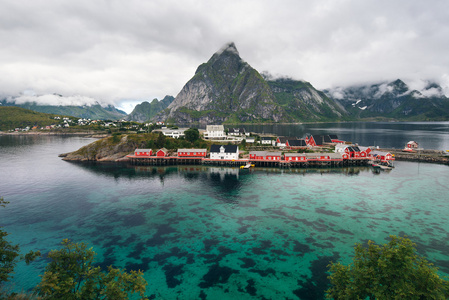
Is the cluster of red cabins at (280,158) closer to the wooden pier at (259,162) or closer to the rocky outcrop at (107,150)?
the wooden pier at (259,162)

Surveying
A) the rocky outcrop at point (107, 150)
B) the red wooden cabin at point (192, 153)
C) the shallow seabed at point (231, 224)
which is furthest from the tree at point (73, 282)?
the rocky outcrop at point (107, 150)

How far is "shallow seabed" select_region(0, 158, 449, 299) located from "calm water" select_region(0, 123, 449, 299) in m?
0.19

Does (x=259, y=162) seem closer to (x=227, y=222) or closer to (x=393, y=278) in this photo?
(x=227, y=222)

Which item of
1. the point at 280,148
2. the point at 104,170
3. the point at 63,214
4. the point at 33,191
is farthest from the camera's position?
the point at 280,148

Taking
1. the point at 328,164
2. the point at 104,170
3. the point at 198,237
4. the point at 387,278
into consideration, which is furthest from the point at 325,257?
the point at 104,170

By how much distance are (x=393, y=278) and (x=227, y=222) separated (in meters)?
30.1

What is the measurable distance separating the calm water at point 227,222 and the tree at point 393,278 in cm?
869

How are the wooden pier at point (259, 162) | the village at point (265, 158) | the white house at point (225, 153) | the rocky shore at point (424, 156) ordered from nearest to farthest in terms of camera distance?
the wooden pier at point (259, 162), the village at point (265, 158), the rocky shore at point (424, 156), the white house at point (225, 153)

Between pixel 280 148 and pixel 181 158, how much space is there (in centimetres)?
5611

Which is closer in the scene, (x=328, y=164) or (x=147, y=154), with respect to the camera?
(x=328, y=164)

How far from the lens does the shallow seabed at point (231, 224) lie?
99.7 ft

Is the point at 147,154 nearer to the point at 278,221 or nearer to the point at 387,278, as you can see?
the point at 278,221

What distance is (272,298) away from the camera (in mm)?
26719

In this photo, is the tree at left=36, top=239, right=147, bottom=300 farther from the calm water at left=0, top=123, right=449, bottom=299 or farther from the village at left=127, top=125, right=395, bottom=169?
the village at left=127, top=125, right=395, bottom=169
